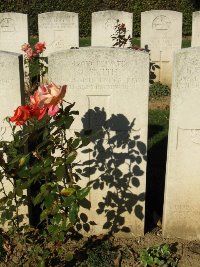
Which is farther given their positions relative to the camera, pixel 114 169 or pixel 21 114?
pixel 114 169

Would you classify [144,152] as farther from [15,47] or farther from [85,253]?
[15,47]

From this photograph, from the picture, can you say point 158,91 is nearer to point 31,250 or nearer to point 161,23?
point 161,23

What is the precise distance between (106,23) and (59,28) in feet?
3.19

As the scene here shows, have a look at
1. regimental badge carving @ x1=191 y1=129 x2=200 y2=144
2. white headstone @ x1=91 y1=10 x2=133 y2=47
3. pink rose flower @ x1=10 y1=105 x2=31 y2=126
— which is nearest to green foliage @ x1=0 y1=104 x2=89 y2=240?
pink rose flower @ x1=10 y1=105 x2=31 y2=126

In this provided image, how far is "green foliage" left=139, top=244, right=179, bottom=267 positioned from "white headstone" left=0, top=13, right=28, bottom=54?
18.9 ft

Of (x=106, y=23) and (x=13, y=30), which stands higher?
(x=106, y=23)

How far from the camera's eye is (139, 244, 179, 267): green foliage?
3.28m

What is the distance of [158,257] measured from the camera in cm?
335

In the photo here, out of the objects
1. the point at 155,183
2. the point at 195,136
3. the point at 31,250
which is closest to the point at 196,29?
the point at 155,183

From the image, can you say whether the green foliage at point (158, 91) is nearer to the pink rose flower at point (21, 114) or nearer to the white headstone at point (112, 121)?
the white headstone at point (112, 121)

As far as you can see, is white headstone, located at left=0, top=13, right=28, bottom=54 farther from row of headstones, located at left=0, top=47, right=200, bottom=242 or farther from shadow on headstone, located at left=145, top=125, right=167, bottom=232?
row of headstones, located at left=0, top=47, right=200, bottom=242

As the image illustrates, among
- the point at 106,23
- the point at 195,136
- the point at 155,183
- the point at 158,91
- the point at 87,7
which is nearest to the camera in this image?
the point at 195,136

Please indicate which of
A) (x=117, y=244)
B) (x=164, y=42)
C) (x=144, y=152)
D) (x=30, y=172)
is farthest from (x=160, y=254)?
(x=164, y=42)

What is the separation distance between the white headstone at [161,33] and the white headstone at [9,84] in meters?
5.56
